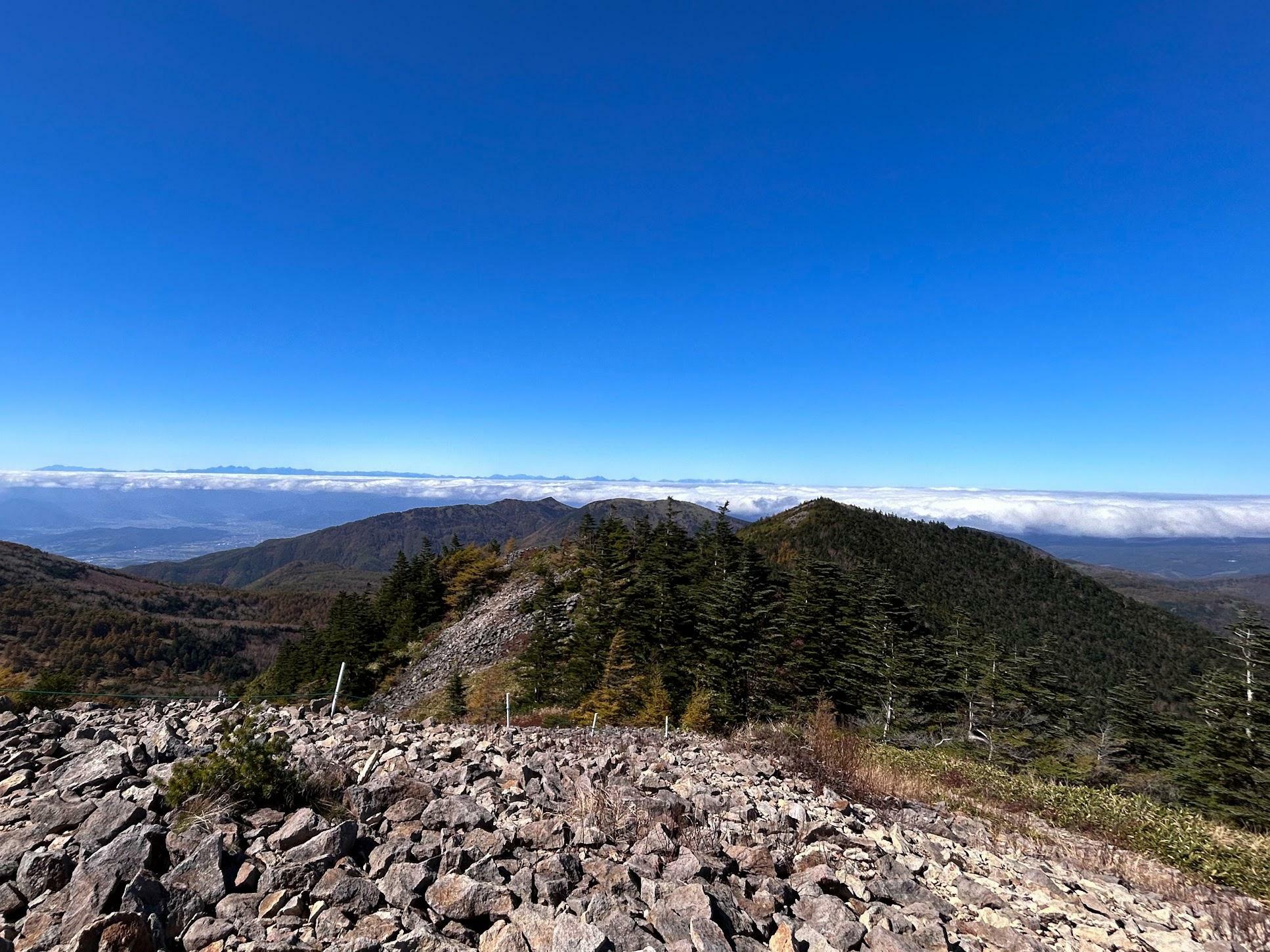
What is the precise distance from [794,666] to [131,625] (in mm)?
160170

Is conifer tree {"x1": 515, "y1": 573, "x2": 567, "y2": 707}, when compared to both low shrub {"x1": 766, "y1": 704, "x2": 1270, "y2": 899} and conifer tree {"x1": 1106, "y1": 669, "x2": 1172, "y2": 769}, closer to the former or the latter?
low shrub {"x1": 766, "y1": 704, "x2": 1270, "y2": 899}

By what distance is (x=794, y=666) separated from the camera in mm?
32219

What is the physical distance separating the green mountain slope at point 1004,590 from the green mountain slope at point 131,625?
95.5 m

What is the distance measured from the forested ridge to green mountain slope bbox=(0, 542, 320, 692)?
2356 inches

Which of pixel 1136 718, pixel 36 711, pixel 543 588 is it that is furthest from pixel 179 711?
pixel 1136 718

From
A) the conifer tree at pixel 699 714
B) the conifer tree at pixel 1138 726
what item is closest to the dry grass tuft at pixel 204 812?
the conifer tree at pixel 699 714

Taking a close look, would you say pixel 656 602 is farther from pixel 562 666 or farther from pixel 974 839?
pixel 974 839

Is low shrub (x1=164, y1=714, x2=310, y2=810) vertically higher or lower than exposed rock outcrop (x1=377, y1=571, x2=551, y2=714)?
higher

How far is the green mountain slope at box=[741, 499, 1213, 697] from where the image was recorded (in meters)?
79.0

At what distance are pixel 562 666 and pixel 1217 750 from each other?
3176 cm

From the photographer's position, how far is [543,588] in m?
46.6

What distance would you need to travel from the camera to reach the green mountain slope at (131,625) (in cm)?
10194

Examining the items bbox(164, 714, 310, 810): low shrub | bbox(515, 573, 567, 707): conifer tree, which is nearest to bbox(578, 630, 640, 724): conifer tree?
bbox(515, 573, 567, 707): conifer tree

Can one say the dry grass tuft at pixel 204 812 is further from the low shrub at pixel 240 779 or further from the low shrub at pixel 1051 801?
the low shrub at pixel 1051 801
